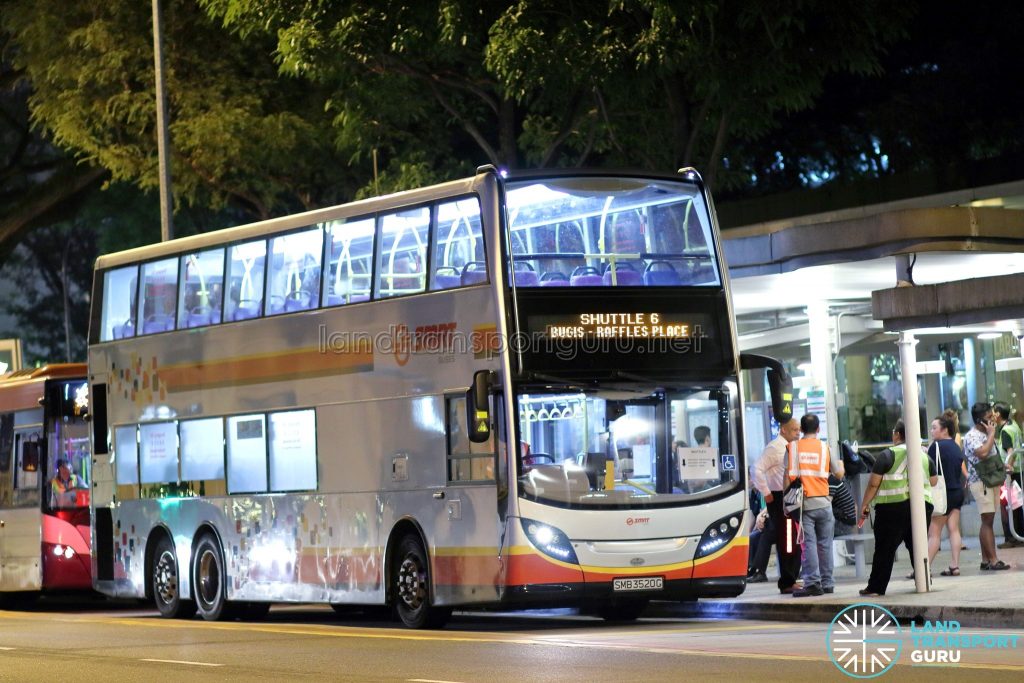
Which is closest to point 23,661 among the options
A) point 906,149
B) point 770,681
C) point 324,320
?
point 324,320

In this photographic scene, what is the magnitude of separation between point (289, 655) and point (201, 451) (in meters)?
6.48

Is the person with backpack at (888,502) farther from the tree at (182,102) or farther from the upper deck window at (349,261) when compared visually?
the tree at (182,102)

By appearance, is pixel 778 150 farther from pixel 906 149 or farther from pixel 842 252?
pixel 842 252

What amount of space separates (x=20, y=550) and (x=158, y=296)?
17.8 ft

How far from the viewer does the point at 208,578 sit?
21531mm

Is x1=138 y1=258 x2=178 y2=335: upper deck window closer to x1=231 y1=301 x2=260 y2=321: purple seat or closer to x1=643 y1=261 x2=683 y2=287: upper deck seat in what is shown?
x1=231 y1=301 x2=260 y2=321: purple seat

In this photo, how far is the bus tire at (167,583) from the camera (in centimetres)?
2198

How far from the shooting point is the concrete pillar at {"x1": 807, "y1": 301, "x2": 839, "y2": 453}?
24.4 meters

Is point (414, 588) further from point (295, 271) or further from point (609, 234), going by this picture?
point (609, 234)

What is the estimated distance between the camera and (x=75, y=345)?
217ft

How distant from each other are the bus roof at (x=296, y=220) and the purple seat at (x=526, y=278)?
3.19ft

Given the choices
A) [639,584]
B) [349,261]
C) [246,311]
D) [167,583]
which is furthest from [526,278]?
[167,583]

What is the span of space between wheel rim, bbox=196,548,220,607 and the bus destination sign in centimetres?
660

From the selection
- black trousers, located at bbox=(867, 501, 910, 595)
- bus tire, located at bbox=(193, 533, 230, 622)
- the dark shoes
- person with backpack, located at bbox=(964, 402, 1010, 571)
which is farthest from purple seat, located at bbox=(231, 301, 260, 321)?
the dark shoes
